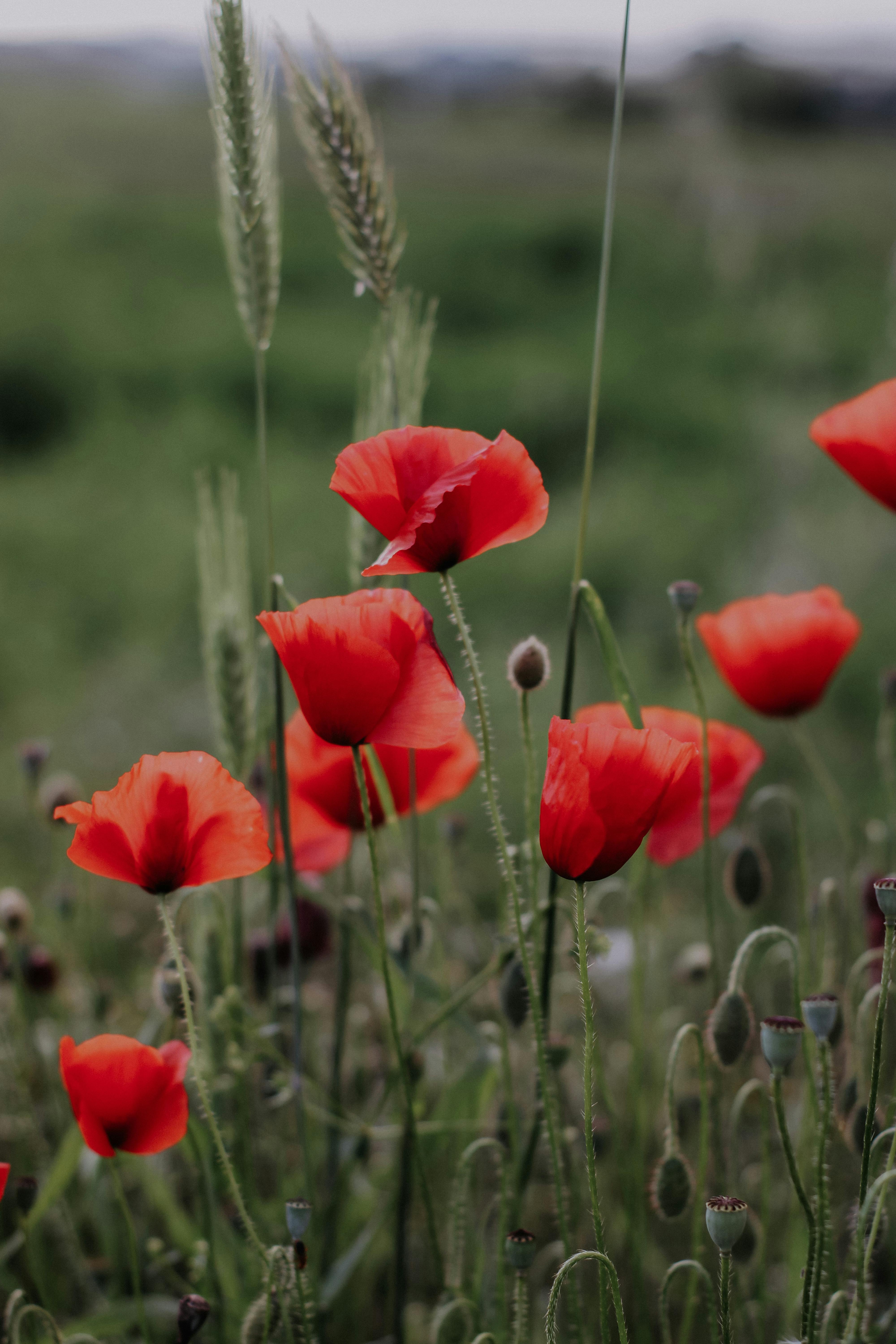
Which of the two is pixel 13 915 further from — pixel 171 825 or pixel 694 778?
pixel 694 778

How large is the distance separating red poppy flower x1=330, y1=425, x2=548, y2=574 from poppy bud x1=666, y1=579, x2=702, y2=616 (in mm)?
104

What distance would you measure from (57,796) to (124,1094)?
1.70ft

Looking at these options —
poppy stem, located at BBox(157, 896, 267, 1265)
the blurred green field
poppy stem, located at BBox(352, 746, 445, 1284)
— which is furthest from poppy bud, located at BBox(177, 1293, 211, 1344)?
the blurred green field

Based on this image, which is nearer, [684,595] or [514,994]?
[684,595]

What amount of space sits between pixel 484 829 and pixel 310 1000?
0.78m

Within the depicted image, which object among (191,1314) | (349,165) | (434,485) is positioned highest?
(349,165)

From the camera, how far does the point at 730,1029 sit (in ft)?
2.06

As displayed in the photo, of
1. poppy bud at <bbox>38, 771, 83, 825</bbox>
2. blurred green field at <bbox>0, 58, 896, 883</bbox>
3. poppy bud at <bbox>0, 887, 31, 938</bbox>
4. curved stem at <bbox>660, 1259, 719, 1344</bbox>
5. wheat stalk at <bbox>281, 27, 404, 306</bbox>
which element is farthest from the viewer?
blurred green field at <bbox>0, 58, 896, 883</bbox>

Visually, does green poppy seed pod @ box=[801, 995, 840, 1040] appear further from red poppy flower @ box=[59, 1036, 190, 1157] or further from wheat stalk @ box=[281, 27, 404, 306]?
wheat stalk @ box=[281, 27, 404, 306]

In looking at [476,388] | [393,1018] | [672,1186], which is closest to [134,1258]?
[393,1018]

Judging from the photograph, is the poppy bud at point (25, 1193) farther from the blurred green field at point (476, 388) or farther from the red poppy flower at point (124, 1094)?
the blurred green field at point (476, 388)

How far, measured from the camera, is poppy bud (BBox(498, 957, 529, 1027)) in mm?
695

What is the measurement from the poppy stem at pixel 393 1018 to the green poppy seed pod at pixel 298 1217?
8cm

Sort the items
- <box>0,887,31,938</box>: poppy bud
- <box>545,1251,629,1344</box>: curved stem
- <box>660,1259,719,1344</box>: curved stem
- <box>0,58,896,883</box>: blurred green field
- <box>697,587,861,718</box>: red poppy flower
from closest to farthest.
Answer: <box>545,1251,629,1344</box>: curved stem, <box>660,1259,719,1344</box>: curved stem, <box>697,587,861,718</box>: red poppy flower, <box>0,887,31,938</box>: poppy bud, <box>0,58,896,883</box>: blurred green field
